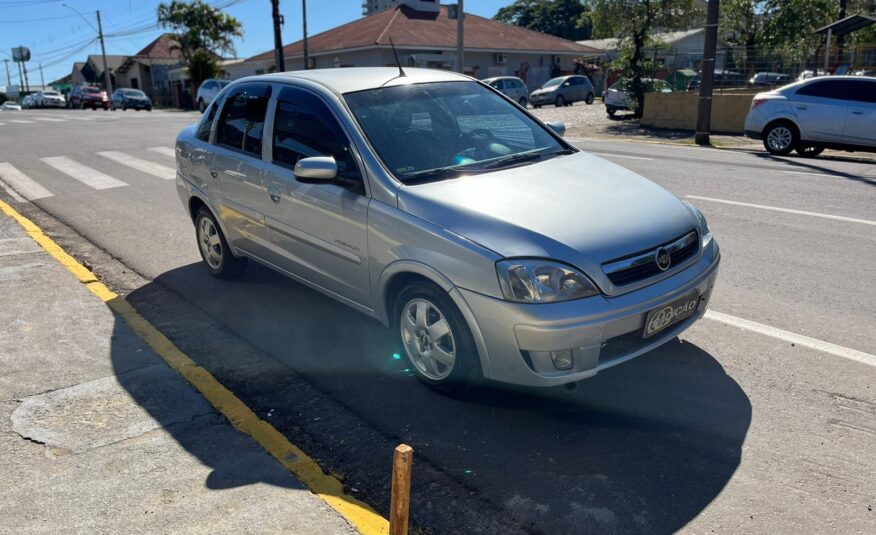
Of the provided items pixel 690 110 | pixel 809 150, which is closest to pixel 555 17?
pixel 690 110

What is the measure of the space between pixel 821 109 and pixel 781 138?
2.96 ft

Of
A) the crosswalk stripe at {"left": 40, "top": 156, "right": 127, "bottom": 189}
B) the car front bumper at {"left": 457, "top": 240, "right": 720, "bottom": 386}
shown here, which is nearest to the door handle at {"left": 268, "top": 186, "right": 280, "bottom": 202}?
the car front bumper at {"left": 457, "top": 240, "right": 720, "bottom": 386}

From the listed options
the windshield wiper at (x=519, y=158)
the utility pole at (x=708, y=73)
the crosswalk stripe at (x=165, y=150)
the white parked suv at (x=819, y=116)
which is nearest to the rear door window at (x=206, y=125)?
the windshield wiper at (x=519, y=158)

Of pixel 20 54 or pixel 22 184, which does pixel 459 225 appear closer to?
pixel 22 184

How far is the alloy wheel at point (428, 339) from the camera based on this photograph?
12.5 ft

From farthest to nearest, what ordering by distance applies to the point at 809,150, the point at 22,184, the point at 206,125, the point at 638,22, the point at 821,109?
the point at 638,22 < the point at 809,150 < the point at 821,109 < the point at 22,184 < the point at 206,125

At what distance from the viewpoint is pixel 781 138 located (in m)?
14.4

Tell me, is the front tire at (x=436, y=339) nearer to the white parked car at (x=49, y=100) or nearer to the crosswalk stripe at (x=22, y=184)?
the crosswalk stripe at (x=22, y=184)

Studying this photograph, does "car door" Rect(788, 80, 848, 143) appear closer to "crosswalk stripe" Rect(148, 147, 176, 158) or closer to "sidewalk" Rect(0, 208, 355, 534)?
"crosswalk stripe" Rect(148, 147, 176, 158)

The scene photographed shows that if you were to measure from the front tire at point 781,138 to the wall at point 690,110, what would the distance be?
6.08 metres

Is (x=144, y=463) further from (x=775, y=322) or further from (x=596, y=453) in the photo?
(x=775, y=322)

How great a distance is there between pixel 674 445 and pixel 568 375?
2.04 feet

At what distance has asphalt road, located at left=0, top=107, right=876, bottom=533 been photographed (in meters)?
3.06

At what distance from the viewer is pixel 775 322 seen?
16.3 feet
